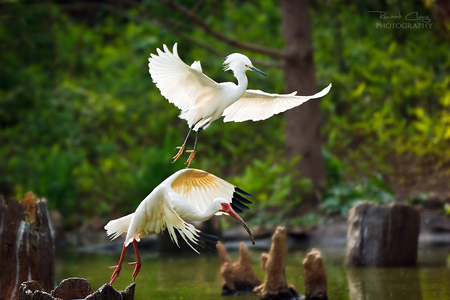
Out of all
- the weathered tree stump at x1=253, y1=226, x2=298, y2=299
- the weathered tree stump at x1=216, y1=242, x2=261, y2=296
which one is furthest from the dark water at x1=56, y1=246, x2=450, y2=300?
the weathered tree stump at x1=253, y1=226, x2=298, y2=299

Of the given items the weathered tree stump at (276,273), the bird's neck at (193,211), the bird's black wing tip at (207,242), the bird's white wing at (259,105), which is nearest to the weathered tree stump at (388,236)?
the weathered tree stump at (276,273)

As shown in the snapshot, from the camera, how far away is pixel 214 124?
16.4m

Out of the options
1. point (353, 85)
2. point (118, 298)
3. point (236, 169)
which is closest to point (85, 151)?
point (236, 169)

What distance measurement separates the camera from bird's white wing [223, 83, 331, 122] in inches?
233

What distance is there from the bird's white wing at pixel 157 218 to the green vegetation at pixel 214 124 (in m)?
6.88

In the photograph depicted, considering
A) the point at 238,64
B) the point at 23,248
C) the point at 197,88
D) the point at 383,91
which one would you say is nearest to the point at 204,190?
the point at 197,88

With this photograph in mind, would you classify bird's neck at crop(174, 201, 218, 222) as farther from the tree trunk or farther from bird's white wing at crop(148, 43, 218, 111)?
the tree trunk

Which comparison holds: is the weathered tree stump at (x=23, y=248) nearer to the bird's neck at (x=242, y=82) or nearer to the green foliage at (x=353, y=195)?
the bird's neck at (x=242, y=82)

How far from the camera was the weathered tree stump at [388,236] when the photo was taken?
8117 millimetres

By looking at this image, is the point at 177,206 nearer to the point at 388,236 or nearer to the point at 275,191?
the point at 388,236

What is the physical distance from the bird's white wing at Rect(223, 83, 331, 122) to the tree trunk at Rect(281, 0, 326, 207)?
22.0ft

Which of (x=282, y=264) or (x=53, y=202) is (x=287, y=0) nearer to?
(x=53, y=202)

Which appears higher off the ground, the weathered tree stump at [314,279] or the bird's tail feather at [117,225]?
the bird's tail feather at [117,225]

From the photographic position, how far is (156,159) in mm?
12320
